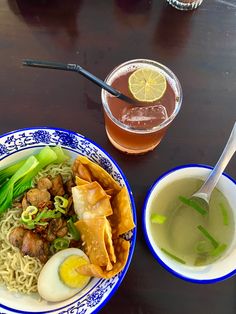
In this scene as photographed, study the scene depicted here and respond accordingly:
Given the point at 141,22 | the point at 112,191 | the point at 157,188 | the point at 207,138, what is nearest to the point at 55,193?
the point at 112,191

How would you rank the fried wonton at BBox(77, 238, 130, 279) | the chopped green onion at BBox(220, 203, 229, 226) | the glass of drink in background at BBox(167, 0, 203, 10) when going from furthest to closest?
the glass of drink in background at BBox(167, 0, 203, 10) < the chopped green onion at BBox(220, 203, 229, 226) < the fried wonton at BBox(77, 238, 130, 279)

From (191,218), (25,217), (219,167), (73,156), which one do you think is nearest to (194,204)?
(191,218)

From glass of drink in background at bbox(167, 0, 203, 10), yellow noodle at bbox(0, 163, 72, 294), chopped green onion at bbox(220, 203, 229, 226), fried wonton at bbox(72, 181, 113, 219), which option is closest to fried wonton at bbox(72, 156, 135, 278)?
fried wonton at bbox(72, 181, 113, 219)

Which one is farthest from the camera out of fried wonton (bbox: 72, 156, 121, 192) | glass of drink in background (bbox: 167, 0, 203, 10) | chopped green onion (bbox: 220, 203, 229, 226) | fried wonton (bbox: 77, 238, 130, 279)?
glass of drink in background (bbox: 167, 0, 203, 10)

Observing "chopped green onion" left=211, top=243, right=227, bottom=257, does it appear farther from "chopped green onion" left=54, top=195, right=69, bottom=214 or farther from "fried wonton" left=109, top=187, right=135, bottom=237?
"chopped green onion" left=54, top=195, right=69, bottom=214

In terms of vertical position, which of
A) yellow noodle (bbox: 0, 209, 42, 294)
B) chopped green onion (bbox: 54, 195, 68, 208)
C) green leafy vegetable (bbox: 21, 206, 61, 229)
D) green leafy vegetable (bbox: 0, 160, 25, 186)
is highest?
green leafy vegetable (bbox: 0, 160, 25, 186)
